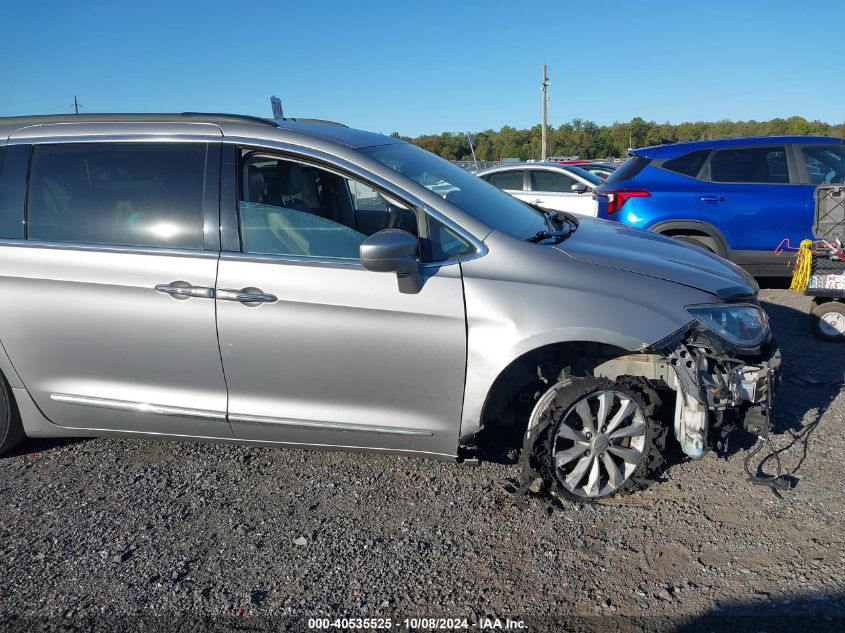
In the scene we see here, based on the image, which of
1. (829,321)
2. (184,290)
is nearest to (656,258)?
(184,290)

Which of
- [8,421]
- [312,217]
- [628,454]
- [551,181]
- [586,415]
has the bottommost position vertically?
[628,454]

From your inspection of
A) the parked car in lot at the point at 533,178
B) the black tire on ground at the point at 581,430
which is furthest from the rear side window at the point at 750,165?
the black tire on ground at the point at 581,430

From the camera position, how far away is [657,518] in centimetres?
326

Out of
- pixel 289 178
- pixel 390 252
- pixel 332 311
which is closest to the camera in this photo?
pixel 390 252

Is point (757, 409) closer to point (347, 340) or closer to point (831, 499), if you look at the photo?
point (831, 499)

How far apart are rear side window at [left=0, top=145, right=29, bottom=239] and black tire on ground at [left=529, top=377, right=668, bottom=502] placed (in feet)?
9.40

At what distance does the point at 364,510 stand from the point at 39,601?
4.67 ft

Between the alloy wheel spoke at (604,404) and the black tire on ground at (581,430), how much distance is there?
0.09 feet

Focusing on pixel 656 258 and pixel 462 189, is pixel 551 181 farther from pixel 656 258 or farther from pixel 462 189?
pixel 656 258

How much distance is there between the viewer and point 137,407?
3.51 meters

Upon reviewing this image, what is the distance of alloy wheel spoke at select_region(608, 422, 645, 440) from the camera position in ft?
11.0

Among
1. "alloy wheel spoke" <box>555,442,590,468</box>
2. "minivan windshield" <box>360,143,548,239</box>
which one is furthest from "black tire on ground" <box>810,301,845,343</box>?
"alloy wheel spoke" <box>555,442,590,468</box>

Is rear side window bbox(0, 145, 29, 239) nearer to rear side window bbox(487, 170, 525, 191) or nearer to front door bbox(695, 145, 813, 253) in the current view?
front door bbox(695, 145, 813, 253)

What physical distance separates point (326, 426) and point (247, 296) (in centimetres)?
74
